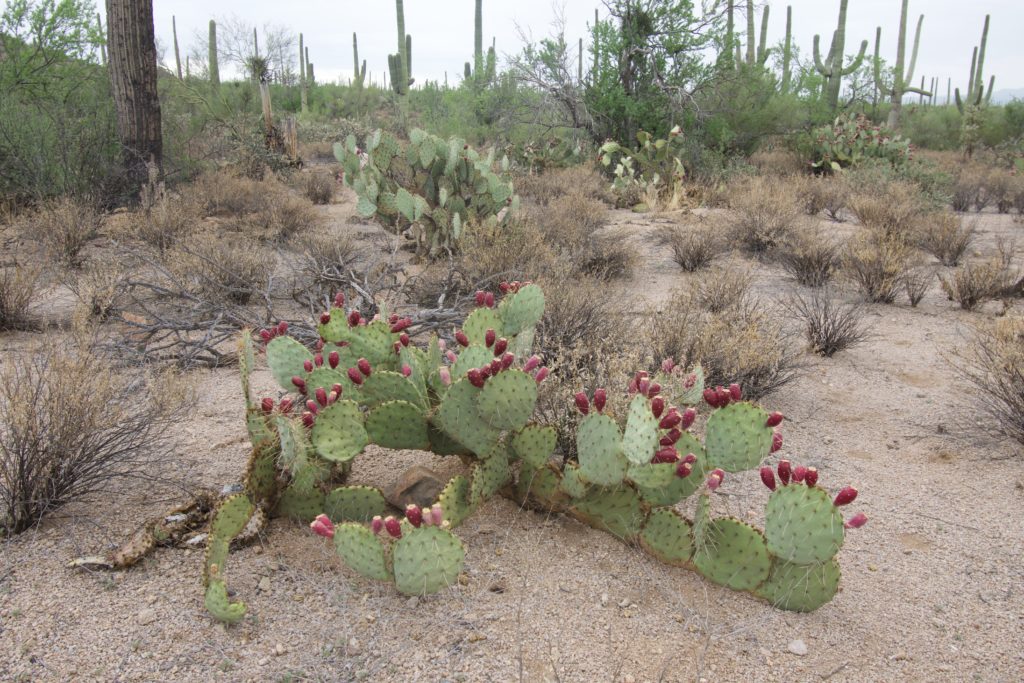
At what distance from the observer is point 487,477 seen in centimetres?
288

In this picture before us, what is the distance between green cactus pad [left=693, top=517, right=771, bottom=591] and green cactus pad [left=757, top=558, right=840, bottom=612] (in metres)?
0.04

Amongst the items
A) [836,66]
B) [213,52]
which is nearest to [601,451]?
[836,66]

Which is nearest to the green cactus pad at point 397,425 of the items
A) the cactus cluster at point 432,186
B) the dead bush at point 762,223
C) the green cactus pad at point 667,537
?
the green cactus pad at point 667,537

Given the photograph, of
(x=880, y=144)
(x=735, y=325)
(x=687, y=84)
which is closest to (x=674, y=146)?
(x=687, y=84)

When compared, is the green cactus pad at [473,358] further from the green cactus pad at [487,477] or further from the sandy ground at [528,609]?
the sandy ground at [528,609]

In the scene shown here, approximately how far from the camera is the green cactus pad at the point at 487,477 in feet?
9.14

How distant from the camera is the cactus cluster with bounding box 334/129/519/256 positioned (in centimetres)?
Answer: 732

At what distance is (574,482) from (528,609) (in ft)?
1.68

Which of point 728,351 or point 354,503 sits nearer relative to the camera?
point 354,503

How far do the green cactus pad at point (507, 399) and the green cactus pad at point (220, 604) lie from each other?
3.31ft

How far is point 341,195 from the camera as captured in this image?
42.3 feet

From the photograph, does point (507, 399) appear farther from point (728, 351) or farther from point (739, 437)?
point (728, 351)

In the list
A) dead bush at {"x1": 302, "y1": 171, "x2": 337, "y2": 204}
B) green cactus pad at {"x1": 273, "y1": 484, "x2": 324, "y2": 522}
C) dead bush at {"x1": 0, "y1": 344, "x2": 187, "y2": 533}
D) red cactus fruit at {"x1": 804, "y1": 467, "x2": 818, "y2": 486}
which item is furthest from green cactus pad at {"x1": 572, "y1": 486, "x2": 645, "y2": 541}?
dead bush at {"x1": 302, "y1": 171, "x2": 337, "y2": 204}

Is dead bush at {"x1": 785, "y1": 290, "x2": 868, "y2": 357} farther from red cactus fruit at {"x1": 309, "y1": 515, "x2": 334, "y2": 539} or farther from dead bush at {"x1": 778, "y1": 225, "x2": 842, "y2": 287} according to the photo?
red cactus fruit at {"x1": 309, "y1": 515, "x2": 334, "y2": 539}
